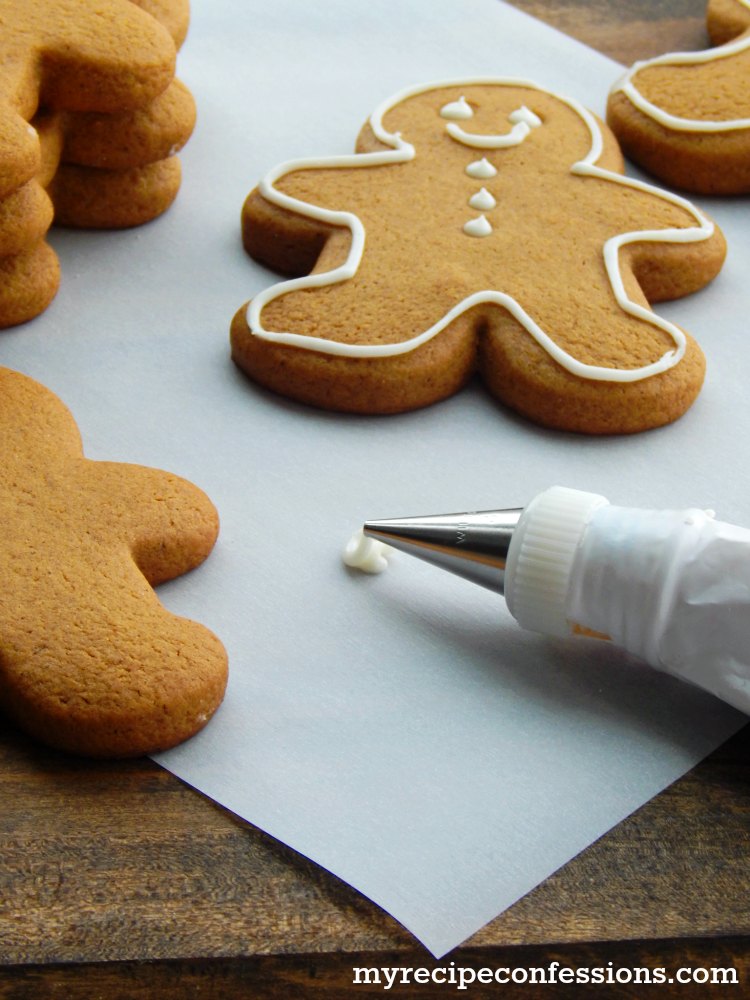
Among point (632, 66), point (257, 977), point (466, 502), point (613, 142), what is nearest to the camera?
point (257, 977)

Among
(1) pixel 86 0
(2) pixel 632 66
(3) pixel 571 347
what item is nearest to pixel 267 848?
(3) pixel 571 347

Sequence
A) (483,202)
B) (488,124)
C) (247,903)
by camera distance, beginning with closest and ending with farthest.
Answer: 1. (247,903)
2. (483,202)
3. (488,124)

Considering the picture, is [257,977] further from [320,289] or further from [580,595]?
[320,289]

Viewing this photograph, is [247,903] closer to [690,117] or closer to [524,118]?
[524,118]

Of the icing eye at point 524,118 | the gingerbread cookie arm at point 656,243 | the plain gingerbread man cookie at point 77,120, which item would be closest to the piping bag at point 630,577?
the gingerbread cookie arm at point 656,243

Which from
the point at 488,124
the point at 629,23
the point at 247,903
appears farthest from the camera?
the point at 629,23

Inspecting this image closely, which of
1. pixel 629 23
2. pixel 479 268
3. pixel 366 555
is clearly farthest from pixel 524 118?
pixel 366 555
